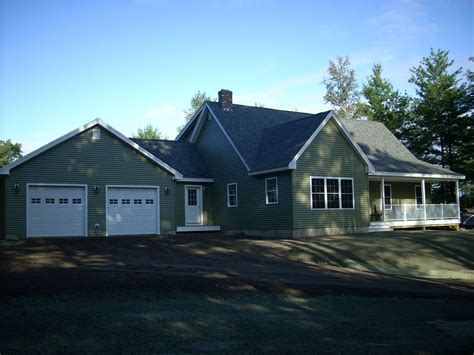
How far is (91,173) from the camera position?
22688 millimetres

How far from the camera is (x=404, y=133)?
4403cm

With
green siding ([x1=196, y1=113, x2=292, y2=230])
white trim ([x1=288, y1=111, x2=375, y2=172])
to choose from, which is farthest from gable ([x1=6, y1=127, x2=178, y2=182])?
white trim ([x1=288, y1=111, x2=375, y2=172])

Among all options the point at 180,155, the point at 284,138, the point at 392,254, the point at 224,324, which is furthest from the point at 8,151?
the point at 224,324

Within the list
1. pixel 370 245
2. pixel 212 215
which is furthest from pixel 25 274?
pixel 212 215

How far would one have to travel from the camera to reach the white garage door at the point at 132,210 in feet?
76.4

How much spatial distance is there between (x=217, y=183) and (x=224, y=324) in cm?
1878

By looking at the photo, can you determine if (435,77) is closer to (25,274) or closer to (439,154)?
(439,154)

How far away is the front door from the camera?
27.0 meters

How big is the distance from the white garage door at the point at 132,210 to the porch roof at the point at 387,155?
1123 centimetres

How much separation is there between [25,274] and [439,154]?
3655 centimetres

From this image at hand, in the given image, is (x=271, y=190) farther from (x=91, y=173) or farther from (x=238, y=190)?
(x=91, y=173)

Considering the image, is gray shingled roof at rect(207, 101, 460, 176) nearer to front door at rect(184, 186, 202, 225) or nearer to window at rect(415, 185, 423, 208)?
window at rect(415, 185, 423, 208)

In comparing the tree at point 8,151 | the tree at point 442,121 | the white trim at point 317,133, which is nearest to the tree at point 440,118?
the tree at point 442,121

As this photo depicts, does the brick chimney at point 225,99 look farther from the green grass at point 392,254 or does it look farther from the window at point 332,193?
the green grass at point 392,254
